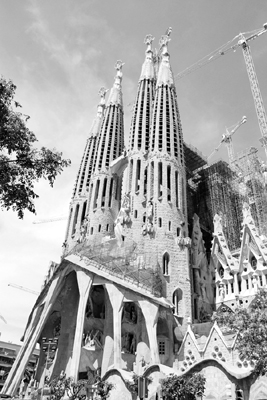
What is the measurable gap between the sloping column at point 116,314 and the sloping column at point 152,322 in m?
1.67

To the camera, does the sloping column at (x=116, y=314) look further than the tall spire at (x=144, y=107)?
No

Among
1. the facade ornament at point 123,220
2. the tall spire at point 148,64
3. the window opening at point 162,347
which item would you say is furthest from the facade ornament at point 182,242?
the tall spire at point 148,64

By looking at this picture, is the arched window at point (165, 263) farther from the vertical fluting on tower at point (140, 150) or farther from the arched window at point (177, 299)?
the vertical fluting on tower at point (140, 150)

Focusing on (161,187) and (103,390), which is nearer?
(103,390)

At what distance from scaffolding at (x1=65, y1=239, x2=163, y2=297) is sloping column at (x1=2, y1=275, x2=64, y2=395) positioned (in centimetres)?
355

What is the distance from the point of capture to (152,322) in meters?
26.3

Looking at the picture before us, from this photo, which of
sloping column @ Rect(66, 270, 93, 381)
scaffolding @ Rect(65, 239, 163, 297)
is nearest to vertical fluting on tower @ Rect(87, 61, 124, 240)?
scaffolding @ Rect(65, 239, 163, 297)

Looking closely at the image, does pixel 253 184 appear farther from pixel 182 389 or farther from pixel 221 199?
pixel 182 389

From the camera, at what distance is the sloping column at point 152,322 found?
25183 millimetres

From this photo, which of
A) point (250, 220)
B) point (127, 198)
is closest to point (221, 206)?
point (250, 220)

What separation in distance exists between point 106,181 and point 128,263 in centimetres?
1907

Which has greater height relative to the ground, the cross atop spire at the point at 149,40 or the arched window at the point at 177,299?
the cross atop spire at the point at 149,40

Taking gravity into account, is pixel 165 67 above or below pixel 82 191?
above

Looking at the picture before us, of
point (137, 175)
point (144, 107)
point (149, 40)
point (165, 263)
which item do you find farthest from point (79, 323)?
point (149, 40)
